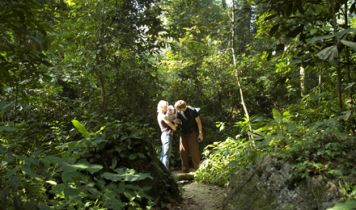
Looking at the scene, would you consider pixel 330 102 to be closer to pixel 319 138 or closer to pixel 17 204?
pixel 319 138

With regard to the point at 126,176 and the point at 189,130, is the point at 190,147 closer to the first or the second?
the point at 189,130

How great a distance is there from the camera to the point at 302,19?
446 cm

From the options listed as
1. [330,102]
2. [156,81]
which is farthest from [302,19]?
[156,81]

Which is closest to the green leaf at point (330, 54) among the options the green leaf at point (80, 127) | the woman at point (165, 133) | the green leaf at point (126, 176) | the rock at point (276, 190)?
the rock at point (276, 190)

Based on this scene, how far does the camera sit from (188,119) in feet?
29.0

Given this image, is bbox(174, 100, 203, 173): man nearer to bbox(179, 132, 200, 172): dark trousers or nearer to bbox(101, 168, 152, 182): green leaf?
bbox(179, 132, 200, 172): dark trousers

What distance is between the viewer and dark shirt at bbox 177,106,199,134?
348 inches

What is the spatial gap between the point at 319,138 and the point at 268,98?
10376mm

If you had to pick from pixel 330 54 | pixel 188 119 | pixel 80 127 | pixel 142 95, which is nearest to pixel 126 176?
pixel 330 54

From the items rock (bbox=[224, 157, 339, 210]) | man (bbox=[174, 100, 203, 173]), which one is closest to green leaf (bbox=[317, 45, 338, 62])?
rock (bbox=[224, 157, 339, 210])

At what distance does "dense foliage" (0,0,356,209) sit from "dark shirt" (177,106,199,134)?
72cm

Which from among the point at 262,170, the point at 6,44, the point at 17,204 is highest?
the point at 6,44

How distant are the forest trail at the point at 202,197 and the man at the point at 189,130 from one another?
154 cm

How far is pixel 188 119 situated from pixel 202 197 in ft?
8.92
